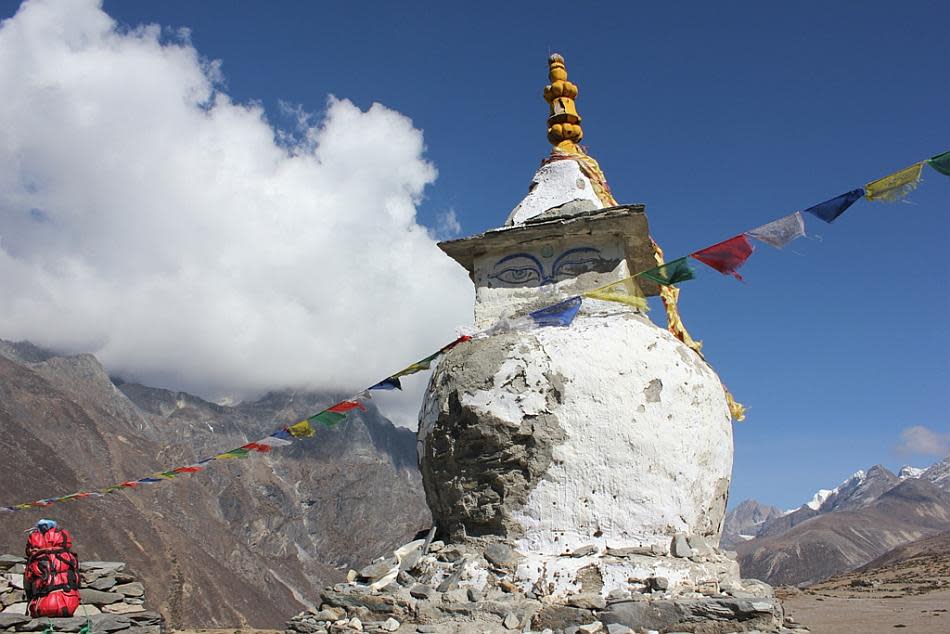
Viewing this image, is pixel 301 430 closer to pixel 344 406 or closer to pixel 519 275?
pixel 344 406

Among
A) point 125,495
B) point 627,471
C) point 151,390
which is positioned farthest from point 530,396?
point 151,390

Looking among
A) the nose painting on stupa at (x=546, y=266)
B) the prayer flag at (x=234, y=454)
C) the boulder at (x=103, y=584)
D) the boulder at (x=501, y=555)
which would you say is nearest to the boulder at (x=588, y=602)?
the boulder at (x=501, y=555)

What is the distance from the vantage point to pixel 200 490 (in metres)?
47.8

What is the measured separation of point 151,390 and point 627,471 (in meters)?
64.7

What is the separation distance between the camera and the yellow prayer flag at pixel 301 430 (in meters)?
7.68

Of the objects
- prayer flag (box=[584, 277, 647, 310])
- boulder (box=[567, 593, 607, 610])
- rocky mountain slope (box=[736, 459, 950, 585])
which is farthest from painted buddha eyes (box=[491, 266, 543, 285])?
rocky mountain slope (box=[736, 459, 950, 585])

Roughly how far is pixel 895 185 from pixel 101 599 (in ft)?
30.2

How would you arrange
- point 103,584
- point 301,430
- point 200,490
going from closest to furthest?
1. point 301,430
2. point 103,584
3. point 200,490

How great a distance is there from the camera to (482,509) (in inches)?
228

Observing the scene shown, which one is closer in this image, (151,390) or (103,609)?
(103,609)

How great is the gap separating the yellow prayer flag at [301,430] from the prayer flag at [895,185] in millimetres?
5554

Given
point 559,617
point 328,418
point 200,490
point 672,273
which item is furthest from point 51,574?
point 200,490

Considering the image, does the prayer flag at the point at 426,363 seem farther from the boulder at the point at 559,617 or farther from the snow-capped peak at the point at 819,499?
the snow-capped peak at the point at 819,499

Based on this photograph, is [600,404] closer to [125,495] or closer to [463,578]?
[463,578]
